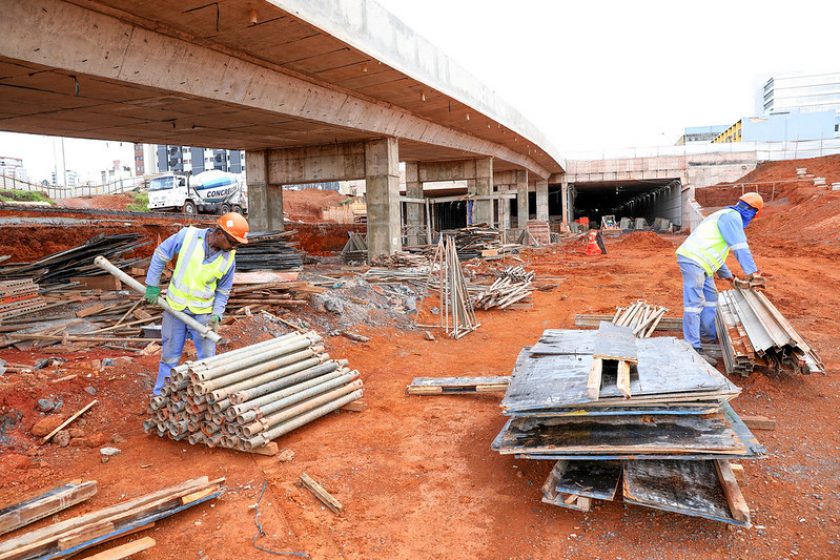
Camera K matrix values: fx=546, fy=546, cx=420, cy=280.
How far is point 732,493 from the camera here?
3.36 metres

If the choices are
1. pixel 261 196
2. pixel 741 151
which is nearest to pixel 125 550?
pixel 261 196

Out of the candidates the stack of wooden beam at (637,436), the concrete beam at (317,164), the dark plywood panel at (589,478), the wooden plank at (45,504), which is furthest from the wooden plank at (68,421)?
the concrete beam at (317,164)

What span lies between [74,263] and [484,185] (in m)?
17.8

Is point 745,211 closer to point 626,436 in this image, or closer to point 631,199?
point 626,436

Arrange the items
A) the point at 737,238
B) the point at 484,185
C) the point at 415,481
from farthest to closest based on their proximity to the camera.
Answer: the point at 484,185 < the point at 737,238 < the point at 415,481

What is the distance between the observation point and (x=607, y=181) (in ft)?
125

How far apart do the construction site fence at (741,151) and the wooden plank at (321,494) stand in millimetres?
37097

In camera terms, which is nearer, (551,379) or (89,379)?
(551,379)

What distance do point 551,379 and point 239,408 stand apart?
105 inches

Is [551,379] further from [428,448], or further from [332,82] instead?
[332,82]

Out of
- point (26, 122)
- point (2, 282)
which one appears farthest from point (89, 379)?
point (26, 122)

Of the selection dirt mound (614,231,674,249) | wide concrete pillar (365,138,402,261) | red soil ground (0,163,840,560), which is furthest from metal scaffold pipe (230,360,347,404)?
dirt mound (614,231,674,249)

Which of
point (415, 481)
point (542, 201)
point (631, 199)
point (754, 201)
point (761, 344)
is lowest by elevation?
point (415, 481)

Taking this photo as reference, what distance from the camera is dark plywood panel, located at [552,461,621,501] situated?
11.8ft
